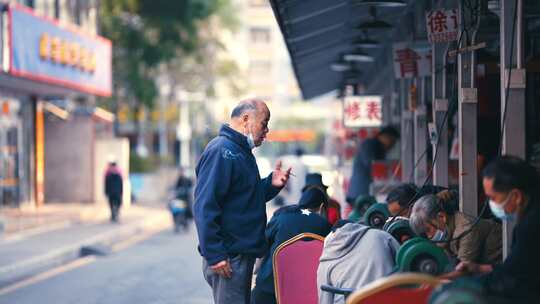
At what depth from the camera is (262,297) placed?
858cm

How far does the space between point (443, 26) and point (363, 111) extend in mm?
10090

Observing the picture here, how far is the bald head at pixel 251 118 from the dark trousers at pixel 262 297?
152cm

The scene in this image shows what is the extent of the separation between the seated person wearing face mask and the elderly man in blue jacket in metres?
2.19

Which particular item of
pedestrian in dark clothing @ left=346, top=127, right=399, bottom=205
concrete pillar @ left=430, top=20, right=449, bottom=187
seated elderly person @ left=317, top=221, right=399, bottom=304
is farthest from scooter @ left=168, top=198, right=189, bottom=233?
seated elderly person @ left=317, top=221, right=399, bottom=304

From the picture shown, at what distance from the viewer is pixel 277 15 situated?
11438 millimetres

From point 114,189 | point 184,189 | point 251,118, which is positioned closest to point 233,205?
point 251,118

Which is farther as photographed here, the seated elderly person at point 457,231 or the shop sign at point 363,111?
the shop sign at point 363,111

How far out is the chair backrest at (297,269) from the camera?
26.5 ft

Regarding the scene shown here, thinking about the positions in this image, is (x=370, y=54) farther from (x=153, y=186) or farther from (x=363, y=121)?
(x=153, y=186)

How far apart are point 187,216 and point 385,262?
74.8 ft

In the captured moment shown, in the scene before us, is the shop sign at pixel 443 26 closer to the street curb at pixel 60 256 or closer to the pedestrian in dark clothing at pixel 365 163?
the pedestrian in dark clothing at pixel 365 163

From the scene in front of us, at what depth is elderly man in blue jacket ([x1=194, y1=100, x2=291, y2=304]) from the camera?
716cm

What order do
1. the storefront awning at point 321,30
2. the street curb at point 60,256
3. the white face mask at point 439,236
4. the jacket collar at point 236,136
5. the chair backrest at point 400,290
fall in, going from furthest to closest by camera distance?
the street curb at point 60,256 → the storefront awning at point 321,30 → the white face mask at point 439,236 → the jacket collar at point 236,136 → the chair backrest at point 400,290

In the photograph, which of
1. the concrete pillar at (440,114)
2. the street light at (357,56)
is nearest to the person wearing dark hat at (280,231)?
the concrete pillar at (440,114)
